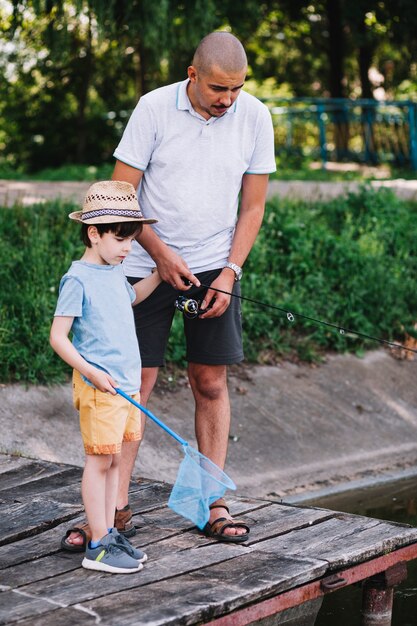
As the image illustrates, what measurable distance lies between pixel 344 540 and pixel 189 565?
2.24 feet

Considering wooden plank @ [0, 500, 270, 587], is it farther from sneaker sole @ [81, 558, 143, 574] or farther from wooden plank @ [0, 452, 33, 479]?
wooden plank @ [0, 452, 33, 479]

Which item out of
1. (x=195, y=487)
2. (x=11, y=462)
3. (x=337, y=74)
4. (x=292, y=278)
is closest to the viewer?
(x=195, y=487)

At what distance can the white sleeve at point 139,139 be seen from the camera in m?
4.30

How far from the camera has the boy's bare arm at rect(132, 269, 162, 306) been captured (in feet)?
14.2

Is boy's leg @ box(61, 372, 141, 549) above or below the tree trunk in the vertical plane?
below

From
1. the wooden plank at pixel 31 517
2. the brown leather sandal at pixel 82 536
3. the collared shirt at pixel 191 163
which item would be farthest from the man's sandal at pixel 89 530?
the collared shirt at pixel 191 163

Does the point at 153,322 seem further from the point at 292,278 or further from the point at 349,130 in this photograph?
the point at 349,130

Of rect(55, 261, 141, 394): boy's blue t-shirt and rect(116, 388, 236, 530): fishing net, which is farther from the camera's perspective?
rect(116, 388, 236, 530): fishing net

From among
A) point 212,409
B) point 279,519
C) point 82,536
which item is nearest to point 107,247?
point 212,409

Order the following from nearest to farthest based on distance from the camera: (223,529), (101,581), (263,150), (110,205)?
(101,581)
(110,205)
(223,529)
(263,150)

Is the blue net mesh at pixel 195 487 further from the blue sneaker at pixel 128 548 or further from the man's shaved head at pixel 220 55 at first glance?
the man's shaved head at pixel 220 55

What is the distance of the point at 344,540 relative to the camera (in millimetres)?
4297

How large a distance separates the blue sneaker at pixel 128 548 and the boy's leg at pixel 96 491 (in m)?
0.05

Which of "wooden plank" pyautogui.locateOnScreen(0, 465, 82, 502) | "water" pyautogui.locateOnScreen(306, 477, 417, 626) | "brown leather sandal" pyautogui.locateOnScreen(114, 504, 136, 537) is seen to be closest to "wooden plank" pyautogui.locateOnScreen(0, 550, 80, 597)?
"brown leather sandal" pyautogui.locateOnScreen(114, 504, 136, 537)
